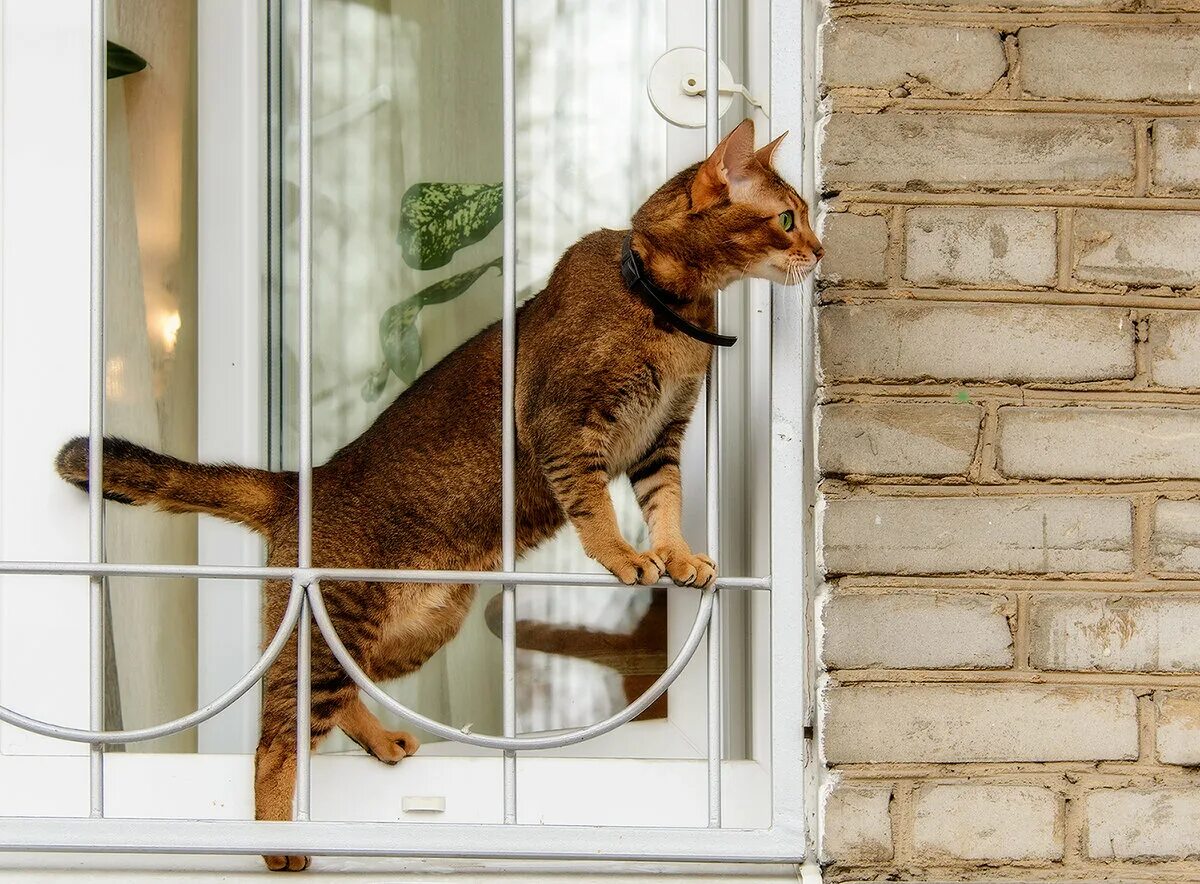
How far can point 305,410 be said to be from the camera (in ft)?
4.58

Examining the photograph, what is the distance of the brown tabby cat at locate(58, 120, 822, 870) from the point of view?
146 centimetres

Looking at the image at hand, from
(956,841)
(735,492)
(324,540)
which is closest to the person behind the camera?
(956,841)

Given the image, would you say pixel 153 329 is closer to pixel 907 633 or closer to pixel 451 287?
pixel 451 287

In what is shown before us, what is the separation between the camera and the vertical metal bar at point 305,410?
1.38 m

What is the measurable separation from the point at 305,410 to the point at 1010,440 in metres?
0.88

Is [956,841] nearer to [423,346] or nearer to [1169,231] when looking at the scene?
[1169,231]

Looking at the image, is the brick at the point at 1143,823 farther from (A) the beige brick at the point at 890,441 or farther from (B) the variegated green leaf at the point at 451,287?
(B) the variegated green leaf at the point at 451,287

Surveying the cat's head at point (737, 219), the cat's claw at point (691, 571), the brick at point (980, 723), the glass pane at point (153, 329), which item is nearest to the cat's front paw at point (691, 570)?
the cat's claw at point (691, 571)

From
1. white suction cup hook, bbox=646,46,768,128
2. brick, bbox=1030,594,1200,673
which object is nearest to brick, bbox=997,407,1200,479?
brick, bbox=1030,594,1200,673

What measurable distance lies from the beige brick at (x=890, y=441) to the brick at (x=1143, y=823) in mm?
449

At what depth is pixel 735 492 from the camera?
1817 mm

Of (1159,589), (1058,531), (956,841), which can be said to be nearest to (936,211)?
(1058,531)

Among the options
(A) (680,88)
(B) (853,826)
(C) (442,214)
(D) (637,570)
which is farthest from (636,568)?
(C) (442,214)

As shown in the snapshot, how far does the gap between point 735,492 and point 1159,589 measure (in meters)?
0.64
